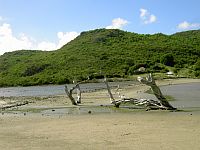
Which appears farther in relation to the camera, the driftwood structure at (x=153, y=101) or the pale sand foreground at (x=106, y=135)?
the driftwood structure at (x=153, y=101)

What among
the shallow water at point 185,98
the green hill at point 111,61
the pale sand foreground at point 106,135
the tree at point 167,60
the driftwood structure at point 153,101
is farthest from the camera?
the tree at point 167,60

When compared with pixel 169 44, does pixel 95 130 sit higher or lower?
lower

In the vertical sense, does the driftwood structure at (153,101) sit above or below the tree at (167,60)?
below

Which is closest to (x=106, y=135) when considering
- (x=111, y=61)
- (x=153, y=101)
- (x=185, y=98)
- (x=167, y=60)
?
(x=153, y=101)

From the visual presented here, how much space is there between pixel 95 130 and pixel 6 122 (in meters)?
8.65

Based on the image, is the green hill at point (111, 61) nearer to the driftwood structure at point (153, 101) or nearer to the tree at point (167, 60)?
the tree at point (167, 60)

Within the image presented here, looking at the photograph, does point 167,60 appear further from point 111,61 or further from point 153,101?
point 153,101

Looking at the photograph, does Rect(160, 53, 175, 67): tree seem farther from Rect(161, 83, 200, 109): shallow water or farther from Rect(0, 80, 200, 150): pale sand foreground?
Rect(0, 80, 200, 150): pale sand foreground

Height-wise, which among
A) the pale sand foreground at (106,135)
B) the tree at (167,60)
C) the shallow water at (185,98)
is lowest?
the pale sand foreground at (106,135)

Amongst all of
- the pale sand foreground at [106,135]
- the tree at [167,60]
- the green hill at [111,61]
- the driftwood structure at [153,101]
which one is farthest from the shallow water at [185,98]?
the tree at [167,60]

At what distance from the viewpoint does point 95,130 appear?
19.8m

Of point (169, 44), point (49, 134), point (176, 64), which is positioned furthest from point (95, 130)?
point (169, 44)

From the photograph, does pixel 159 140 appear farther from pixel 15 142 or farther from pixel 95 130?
pixel 15 142

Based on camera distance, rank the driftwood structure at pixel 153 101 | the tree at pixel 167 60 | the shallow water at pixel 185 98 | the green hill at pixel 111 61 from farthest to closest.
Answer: the tree at pixel 167 60 → the green hill at pixel 111 61 → the shallow water at pixel 185 98 → the driftwood structure at pixel 153 101
